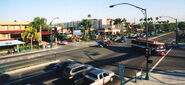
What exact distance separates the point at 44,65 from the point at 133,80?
47.1 feet

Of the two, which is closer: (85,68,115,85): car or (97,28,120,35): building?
(85,68,115,85): car

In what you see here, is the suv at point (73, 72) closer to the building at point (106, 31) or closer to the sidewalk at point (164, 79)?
the sidewalk at point (164, 79)

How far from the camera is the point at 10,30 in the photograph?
43906 millimetres

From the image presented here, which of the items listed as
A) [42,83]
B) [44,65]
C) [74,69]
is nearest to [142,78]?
[74,69]

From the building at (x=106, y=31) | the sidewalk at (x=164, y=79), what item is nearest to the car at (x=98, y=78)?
the sidewalk at (x=164, y=79)

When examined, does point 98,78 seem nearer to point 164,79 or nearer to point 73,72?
point 73,72

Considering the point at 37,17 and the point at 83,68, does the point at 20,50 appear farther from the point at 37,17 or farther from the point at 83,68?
the point at 37,17

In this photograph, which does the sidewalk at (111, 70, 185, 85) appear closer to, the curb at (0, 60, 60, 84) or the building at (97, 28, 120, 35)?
the curb at (0, 60, 60, 84)

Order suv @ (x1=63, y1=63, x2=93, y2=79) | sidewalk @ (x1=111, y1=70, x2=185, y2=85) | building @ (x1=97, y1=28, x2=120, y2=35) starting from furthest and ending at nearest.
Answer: building @ (x1=97, y1=28, x2=120, y2=35)
suv @ (x1=63, y1=63, x2=93, y2=79)
sidewalk @ (x1=111, y1=70, x2=185, y2=85)

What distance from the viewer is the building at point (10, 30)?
135 feet

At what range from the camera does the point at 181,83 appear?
11867 mm

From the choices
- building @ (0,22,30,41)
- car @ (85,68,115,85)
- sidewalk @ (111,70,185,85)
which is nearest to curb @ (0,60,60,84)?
car @ (85,68,115,85)

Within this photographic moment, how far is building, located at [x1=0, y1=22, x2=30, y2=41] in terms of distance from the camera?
41.1m

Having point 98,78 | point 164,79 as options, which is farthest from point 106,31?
point 98,78
